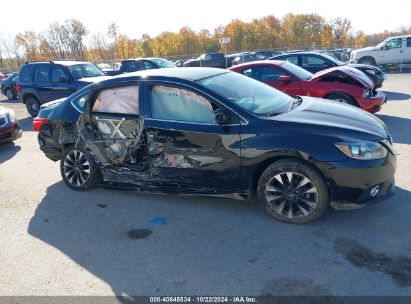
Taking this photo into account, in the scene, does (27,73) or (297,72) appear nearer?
(297,72)

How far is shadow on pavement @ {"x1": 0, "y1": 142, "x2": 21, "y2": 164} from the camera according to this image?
7546 mm

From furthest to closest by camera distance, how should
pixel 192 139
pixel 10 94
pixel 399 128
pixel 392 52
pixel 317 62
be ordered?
pixel 10 94 → pixel 392 52 → pixel 317 62 → pixel 399 128 → pixel 192 139

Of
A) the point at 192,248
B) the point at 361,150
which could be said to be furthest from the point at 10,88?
the point at 361,150

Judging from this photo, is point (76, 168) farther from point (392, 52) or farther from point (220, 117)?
point (392, 52)

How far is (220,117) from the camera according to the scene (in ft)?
13.3

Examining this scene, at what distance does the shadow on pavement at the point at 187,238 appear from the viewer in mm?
3162

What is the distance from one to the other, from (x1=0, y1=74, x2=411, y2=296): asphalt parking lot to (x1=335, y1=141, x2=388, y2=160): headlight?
780 millimetres

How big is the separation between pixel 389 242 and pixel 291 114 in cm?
168

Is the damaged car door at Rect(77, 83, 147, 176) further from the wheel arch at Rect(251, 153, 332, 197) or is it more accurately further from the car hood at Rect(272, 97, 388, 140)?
the car hood at Rect(272, 97, 388, 140)

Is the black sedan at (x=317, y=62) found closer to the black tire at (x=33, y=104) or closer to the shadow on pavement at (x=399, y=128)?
the shadow on pavement at (x=399, y=128)

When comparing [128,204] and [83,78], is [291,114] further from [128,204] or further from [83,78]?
[83,78]

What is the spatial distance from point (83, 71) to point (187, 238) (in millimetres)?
9138

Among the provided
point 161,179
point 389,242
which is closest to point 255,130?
point 161,179

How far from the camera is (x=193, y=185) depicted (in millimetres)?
4359
